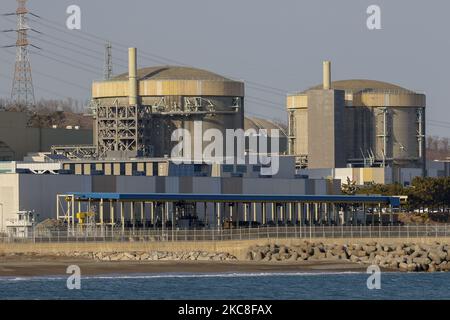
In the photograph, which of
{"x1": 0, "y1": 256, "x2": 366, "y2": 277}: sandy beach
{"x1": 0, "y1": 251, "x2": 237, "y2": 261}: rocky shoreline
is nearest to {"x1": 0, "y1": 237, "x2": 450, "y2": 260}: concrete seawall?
{"x1": 0, "y1": 251, "x2": 237, "y2": 261}: rocky shoreline

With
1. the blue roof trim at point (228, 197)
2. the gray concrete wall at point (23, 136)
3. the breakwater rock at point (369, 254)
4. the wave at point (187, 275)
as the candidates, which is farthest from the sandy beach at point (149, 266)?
the gray concrete wall at point (23, 136)

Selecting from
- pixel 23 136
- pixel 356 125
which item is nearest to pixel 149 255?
pixel 23 136

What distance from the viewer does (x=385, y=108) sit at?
173 meters

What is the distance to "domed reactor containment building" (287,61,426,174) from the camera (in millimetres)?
170000

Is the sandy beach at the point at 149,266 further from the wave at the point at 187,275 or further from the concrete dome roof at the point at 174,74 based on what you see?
the concrete dome roof at the point at 174,74

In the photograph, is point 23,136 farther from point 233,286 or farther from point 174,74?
point 233,286

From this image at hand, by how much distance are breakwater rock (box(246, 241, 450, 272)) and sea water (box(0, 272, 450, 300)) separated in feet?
12.1

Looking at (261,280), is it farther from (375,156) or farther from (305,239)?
(375,156)

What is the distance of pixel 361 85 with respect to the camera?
178 metres

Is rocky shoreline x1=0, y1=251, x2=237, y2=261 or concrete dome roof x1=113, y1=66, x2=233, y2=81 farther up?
concrete dome roof x1=113, y1=66, x2=233, y2=81

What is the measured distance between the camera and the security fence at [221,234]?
101m

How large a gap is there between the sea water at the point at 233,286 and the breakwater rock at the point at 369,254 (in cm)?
369

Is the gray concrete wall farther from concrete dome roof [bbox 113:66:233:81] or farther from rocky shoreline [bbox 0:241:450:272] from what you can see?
rocky shoreline [bbox 0:241:450:272]
